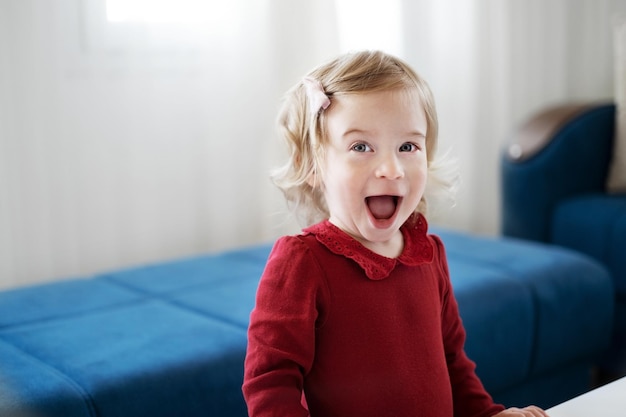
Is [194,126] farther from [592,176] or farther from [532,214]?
[592,176]

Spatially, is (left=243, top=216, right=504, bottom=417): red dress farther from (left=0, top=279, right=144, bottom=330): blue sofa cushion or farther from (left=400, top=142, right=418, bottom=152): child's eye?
(left=0, top=279, right=144, bottom=330): blue sofa cushion

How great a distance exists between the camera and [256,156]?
7.50 ft

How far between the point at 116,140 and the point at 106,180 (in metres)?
0.10

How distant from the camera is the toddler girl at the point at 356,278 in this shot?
89 cm

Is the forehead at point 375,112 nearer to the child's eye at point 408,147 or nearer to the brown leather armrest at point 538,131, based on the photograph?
the child's eye at point 408,147

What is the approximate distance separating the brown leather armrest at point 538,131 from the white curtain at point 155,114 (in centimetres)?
33

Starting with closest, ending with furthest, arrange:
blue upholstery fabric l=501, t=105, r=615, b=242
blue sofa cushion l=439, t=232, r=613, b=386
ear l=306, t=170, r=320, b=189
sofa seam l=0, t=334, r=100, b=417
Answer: ear l=306, t=170, r=320, b=189 → sofa seam l=0, t=334, r=100, b=417 → blue sofa cushion l=439, t=232, r=613, b=386 → blue upholstery fabric l=501, t=105, r=615, b=242

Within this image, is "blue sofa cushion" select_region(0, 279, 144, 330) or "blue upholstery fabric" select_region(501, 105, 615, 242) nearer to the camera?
"blue sofa cushion" select_region(0, 279, 144, 330)

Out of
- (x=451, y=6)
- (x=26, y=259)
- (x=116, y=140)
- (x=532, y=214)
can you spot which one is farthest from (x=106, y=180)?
(x=451, y=6)

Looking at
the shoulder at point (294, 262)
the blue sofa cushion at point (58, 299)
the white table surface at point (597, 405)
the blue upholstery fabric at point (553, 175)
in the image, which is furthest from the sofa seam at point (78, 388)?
the blue upholstery fabric at point (553, 175)

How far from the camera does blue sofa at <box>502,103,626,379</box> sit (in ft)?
7.21

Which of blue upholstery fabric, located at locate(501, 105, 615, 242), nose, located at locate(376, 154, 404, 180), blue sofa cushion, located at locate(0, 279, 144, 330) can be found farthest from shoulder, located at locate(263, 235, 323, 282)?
blue upholstery fabric, located at locate(501, 105, 615, 242)

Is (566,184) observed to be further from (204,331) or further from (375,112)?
(375,112)

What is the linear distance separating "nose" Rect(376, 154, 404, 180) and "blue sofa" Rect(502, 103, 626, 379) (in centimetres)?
140
